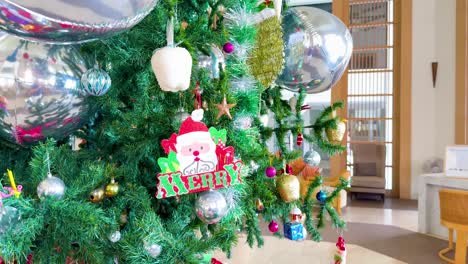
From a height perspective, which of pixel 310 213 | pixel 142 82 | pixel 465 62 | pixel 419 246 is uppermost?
pixel 465 62

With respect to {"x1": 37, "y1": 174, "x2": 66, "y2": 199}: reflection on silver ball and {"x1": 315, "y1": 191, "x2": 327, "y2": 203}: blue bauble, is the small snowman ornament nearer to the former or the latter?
{"x1": 37, "y1": 174, "x2": 66, "y2": 199}: reflection on silver ball

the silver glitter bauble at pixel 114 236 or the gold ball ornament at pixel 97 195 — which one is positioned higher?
the gold ball ornament at pixel 97 195

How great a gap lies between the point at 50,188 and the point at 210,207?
12.0 inches

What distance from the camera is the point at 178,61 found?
29.1 inches

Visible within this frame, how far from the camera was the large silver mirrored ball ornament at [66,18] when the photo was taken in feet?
1.63

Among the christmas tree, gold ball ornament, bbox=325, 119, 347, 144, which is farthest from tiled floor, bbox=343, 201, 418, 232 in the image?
the christmas tree

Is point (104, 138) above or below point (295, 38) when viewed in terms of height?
below

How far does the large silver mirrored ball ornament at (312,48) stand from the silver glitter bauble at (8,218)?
96 centimetres

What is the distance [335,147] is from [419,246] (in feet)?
10.2

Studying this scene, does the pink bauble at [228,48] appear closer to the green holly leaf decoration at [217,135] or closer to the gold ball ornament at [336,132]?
the green holly leaf decoration at [217,135]

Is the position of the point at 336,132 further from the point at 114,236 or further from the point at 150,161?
the point at 114,236

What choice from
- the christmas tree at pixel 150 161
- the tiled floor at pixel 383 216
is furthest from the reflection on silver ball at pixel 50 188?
the tiled floor at pixel 383 216

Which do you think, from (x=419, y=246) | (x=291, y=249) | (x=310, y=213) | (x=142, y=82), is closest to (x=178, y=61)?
(x=142, y=82)

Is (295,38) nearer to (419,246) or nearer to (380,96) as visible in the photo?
(419,246)
